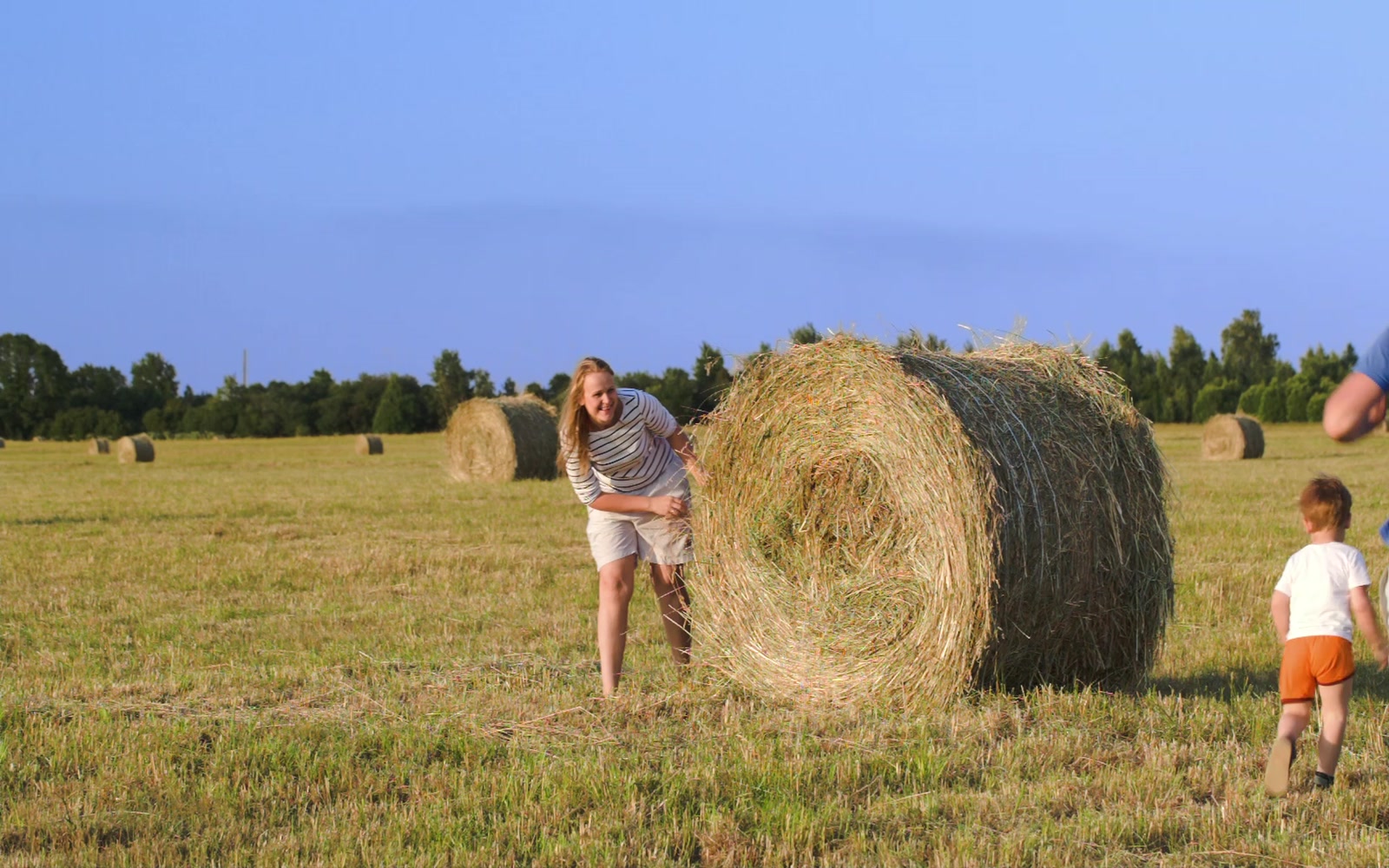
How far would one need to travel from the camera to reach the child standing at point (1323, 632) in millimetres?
4711

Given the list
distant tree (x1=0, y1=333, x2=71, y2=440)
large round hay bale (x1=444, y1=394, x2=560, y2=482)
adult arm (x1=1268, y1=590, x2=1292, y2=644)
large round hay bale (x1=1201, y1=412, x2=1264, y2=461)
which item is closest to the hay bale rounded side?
large round hay bale (x1=444, y1=394, x2=560, y2=482)

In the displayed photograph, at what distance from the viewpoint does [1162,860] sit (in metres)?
4.11

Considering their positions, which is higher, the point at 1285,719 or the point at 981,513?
the point at 981,513

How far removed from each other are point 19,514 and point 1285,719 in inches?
636

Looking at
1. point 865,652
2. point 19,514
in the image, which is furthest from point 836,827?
point 19,514

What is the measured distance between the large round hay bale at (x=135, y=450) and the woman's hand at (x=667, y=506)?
32349 mm

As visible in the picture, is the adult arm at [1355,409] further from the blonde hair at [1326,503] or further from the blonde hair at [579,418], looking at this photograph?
the blonde hair at [579,418]

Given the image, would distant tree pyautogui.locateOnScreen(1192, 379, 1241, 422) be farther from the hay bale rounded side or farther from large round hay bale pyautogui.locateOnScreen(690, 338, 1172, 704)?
large round hay bale pyautogui.locateOnScreen(690, 338, 1172, 704)

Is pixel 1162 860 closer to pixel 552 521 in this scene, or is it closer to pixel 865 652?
pixel 865 652

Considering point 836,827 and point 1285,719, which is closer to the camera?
point 836,827

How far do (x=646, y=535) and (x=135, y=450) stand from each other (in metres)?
32.4

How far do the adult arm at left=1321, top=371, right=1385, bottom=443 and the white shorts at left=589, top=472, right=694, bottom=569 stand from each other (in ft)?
12.0

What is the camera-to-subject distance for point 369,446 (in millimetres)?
38906

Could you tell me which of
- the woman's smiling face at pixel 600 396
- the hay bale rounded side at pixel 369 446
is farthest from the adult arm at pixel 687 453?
the hay bale rounded side at pixel 369 446
